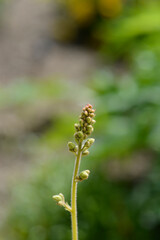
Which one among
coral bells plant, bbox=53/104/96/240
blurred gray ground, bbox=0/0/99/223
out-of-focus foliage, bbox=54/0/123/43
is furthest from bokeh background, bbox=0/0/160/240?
out-of-focus foliage, bbox=54/0/123/43

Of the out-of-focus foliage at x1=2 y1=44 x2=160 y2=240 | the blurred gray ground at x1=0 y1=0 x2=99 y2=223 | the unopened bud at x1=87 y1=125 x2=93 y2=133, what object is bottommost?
the unopened bud at x1=87 y1=125 x2=93 y2=133

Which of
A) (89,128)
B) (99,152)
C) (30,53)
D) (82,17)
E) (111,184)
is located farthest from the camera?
(82,17)

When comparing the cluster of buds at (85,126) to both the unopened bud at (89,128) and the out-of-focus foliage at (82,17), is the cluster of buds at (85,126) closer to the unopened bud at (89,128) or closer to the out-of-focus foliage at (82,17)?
the unopened bud at (89,128)

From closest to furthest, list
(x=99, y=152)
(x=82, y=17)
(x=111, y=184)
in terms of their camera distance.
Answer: (x=99, y=152), (x=111, y=184), (x=82, y=17)

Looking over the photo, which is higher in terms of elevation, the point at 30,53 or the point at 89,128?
the point at 30,53

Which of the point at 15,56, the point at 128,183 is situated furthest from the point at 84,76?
the point at 128,183

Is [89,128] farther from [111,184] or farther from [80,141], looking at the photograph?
[111,184]

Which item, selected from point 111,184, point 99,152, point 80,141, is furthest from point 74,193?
point 111,184

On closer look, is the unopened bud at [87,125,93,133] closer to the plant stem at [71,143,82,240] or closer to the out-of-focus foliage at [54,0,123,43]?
the plant stem at [71,143,82,240]
